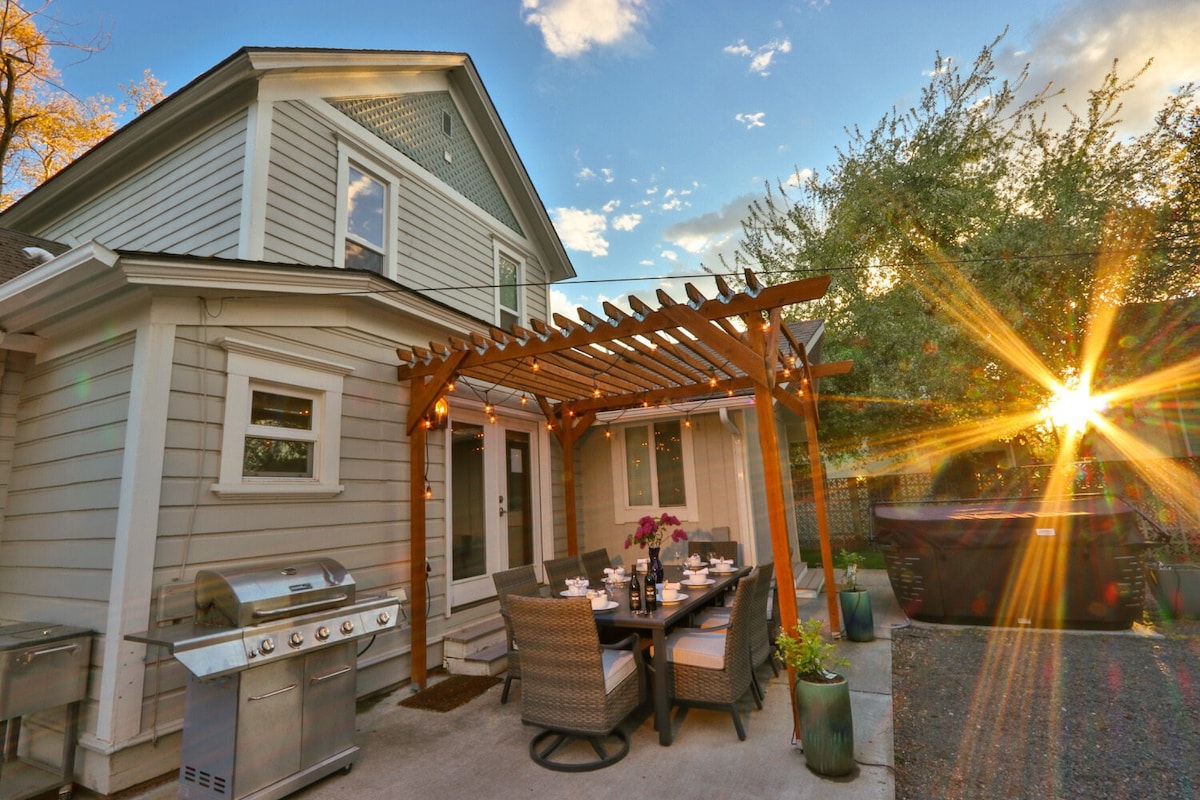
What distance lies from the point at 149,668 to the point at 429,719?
1.70m

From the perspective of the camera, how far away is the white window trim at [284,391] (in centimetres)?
365

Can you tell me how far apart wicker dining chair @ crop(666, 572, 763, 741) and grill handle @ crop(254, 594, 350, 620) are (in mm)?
2045

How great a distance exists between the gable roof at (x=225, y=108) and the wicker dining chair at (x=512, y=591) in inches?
185

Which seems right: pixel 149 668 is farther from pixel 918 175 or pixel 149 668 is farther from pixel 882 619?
pixel 918 175

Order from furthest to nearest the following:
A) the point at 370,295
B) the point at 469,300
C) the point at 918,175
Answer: the point at 918,175 → the point at 469,300 → the point at 370,295

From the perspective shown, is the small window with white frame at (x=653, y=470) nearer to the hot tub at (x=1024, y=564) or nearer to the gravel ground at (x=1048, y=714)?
the hot tub at (x=1024, y=564)

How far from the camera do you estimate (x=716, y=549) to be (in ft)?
19.3

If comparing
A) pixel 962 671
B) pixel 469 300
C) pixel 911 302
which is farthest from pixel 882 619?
pixel 911 302

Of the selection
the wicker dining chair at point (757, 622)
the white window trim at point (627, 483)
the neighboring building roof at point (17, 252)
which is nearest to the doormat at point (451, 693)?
the wicker dining chair at point (757, 622)

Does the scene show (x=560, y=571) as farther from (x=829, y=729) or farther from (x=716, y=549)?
(x=829, y=729)

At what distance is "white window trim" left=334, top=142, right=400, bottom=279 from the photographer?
17.1 ft

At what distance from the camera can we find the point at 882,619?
6.09 meters

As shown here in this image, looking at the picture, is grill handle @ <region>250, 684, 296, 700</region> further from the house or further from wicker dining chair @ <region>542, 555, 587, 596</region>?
wicker dining chair @ <region>542, 555, 587, 596</region>

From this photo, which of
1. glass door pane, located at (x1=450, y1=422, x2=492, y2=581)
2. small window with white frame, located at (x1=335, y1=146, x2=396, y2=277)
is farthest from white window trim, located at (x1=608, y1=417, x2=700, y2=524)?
small window with white frame, located at (x1=335, y1=146, x2=396, y2=277)
